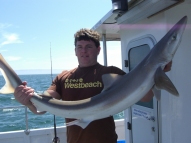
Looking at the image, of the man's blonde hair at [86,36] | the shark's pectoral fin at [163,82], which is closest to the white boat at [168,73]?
the man's blonde hair at [86,36]

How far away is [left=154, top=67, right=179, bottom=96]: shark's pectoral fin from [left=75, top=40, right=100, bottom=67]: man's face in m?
1.01

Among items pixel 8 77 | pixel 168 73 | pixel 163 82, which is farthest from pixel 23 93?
pixel 168 73

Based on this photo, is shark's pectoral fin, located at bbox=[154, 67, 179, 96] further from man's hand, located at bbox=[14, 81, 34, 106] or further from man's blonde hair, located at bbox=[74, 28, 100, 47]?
man's hand, located at bbox=[14, 81, 34, 106]

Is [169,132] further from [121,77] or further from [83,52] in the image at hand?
[83,52]

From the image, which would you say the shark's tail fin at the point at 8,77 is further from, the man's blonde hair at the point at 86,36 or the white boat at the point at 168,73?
the white boat at the point at 168,73

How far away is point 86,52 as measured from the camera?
2830 millimetres

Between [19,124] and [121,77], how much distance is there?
12.3m

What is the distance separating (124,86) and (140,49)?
5.55 ft

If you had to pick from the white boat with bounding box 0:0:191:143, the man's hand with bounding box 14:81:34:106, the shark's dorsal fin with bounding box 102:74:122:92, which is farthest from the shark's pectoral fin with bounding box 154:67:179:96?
the man's hand with bounding box 14:81:34:106

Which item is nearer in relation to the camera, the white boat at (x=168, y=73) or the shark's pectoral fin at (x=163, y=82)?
the shark's pectoral fin at (x=163, y=82)

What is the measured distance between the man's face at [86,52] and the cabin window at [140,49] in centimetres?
99

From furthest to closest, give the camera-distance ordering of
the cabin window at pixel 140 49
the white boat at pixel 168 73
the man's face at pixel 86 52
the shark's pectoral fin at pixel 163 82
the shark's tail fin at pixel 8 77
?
the cabin window at pixel 140 49 < the white boat at pixel 168 73 < the man's face at pixel 86 52 < the shark's tail fin at pixel 8 77 < the shark's pectoral fin at pixel 163 82

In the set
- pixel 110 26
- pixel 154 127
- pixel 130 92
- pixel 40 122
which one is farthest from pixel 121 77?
pixel 40 122

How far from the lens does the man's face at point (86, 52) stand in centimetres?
284
